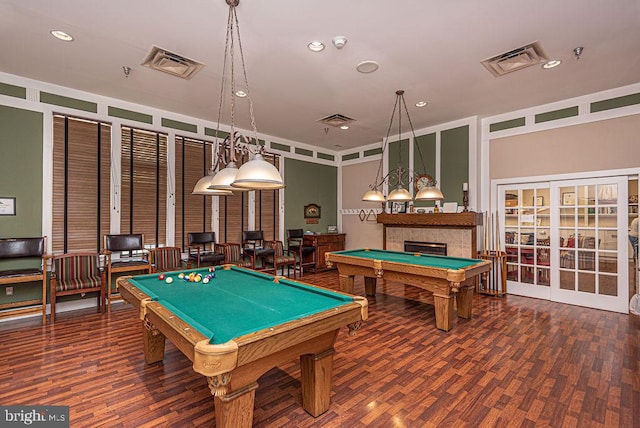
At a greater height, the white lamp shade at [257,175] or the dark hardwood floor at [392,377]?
the white lamp shade at [257,175]

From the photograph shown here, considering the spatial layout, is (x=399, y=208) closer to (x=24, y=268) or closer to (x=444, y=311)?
(x=444, y=311)

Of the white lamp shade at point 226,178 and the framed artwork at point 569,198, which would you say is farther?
the framed artwork at point 569,198

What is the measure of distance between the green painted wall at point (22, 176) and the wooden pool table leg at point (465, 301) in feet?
19.0

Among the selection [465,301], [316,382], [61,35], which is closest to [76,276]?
[61,35]

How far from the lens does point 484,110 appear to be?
18.0 feet

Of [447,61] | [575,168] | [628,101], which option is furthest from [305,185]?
[628,101]

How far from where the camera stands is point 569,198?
505 cm

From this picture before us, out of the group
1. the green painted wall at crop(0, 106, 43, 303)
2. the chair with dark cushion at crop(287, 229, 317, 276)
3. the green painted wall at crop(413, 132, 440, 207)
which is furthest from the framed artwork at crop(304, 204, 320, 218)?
the green painted wall at crop(0, 106, 43, 303)

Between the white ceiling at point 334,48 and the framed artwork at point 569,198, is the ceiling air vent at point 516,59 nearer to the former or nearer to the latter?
the white ceiling at point 334,48

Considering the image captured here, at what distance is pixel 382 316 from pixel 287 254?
3.42 metres

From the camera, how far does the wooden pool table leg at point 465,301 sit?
412cm

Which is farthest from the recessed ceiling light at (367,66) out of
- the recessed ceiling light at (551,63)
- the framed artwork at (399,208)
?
the framed artwork at (399,208)

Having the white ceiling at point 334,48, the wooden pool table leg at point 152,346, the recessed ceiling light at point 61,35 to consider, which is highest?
the recessed ceiling light at point 61,35

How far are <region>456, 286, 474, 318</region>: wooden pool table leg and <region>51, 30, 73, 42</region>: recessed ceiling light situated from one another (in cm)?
537
